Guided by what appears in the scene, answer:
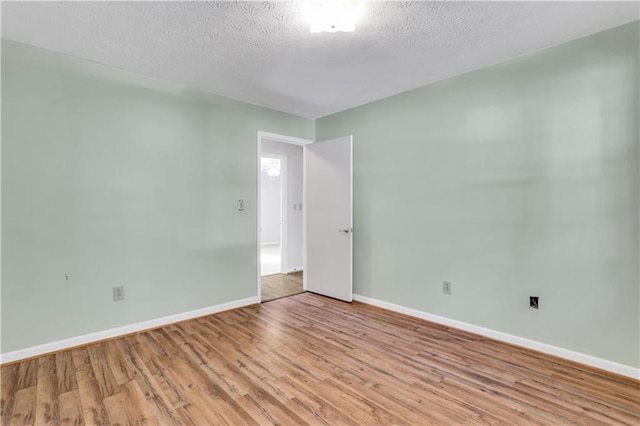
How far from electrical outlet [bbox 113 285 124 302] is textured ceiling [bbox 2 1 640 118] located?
6.63 ft

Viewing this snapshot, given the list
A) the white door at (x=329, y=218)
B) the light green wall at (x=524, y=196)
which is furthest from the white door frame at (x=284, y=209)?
the light green wall at (x=524, y=196)

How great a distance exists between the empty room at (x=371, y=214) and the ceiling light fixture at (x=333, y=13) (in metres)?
0.01

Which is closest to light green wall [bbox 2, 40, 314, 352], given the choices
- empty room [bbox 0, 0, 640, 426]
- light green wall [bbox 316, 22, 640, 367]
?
empty room [bbox 0, 0, 640, 426]

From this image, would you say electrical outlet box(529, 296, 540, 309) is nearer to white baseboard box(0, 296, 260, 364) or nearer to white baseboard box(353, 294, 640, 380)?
white baseboard box(353, 294, 640, 380)

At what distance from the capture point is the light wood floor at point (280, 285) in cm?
421

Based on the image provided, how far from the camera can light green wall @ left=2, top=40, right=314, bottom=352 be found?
2.42 m

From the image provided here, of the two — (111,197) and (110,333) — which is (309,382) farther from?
(111,197)

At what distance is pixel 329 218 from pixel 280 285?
1410 mm

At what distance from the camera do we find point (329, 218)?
13.4ft

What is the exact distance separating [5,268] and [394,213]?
11.5 ft

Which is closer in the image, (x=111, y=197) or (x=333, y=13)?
(x=333, y=13)

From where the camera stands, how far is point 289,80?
3104mm

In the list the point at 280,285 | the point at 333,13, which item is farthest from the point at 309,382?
the point at 280,285

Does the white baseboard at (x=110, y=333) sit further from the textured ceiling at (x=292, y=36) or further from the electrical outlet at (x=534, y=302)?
the electrical outlet at (x=534, y=302)
